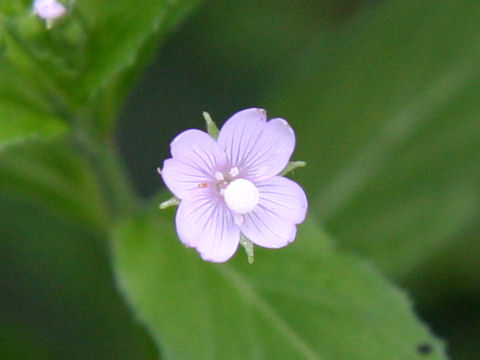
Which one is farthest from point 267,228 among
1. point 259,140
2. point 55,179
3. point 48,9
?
point 55,179

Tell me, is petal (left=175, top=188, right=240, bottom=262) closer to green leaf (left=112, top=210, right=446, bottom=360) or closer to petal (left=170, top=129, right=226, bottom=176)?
petal (left=170, top=129, right=226, bottom=176)

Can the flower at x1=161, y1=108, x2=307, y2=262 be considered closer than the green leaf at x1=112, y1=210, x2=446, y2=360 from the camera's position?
Yes

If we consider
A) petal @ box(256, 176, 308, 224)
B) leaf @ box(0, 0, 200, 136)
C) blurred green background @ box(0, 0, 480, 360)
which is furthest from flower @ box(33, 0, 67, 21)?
blurred green background @ box(0, 0, 480, 360)

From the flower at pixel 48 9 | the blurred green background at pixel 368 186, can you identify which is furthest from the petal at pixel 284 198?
the blurred green background at pixel 368 186

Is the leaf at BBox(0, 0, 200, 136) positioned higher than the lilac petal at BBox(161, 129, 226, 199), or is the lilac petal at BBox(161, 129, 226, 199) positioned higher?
the leaf at BBox(0, 0, 200, 136)

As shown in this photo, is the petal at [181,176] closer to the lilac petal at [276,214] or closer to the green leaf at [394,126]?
the lilac petal at [276,214]
